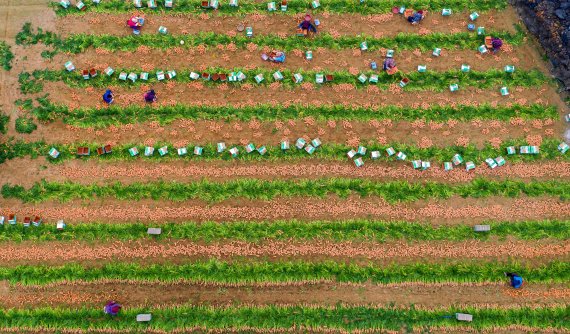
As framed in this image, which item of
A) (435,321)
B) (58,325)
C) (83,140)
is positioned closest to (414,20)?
(435,321)

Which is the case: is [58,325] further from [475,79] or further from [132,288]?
[475,79]

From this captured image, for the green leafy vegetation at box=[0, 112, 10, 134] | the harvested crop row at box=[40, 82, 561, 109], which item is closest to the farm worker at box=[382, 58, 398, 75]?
the harvested crop row at box=[40, 82, 561, 109]

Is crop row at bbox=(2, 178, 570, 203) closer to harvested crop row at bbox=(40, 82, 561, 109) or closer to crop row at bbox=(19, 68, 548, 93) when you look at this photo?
harvested crop row at bbox=(40, 82, 561, 109)

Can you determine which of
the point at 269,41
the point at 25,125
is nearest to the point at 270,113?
the point at 269,41

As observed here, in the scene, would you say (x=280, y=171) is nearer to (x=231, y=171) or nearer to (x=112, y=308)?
(x=231, y=171)

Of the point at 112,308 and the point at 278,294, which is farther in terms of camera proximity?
the point at 278,294
